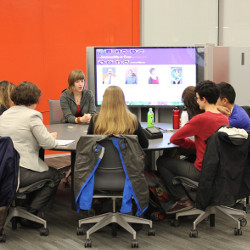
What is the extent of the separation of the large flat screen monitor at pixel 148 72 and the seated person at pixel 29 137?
5.92 ft

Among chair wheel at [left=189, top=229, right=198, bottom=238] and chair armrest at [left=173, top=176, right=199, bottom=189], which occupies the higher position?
chair armrest at [left=173, top=176, right=199, bottom=189]

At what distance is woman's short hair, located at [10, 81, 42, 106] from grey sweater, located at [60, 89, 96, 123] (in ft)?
4.59

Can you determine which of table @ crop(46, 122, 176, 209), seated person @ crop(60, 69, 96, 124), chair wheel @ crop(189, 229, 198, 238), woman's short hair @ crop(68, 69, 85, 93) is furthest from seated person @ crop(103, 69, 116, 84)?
chair wheel @ crop(189, 229, 198, 238)

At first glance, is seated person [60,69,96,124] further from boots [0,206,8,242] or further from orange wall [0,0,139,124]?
boots [0,206,8,242]

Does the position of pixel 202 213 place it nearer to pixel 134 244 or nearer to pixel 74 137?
pixel 134 244

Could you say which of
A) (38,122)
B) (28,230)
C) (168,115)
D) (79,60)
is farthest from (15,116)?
(79,60)

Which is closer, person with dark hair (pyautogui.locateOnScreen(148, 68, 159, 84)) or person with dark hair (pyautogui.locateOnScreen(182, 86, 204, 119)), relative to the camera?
person with dark hair (pyautogui.locateOnScreen(182, 86, 204, 119))

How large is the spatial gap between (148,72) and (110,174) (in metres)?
2.22

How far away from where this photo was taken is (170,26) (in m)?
7.32

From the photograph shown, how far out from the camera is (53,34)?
6.70 meters

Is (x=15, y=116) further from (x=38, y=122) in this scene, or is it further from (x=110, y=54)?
(x=110, y=54)

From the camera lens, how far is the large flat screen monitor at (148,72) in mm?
5320

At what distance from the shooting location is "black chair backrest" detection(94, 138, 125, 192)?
135 inches

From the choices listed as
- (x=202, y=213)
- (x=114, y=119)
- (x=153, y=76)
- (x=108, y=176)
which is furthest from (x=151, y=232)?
(x=153, y=76)
